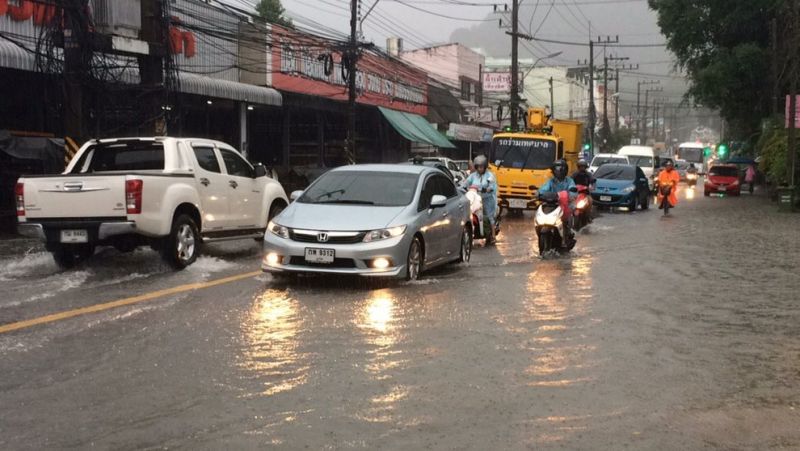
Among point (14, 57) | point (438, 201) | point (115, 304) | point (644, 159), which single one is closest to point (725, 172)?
point (644, 159)

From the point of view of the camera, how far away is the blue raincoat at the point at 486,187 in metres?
15.8

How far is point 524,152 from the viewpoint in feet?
82.5

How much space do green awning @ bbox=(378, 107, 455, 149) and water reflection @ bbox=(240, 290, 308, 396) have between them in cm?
3043

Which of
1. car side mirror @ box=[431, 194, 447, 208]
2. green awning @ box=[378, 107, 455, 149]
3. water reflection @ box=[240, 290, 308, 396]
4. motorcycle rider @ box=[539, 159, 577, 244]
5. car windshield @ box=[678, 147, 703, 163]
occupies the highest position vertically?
green awning @ box=[378, 107, 455, 149]

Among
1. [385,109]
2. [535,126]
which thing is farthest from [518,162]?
[385,109]

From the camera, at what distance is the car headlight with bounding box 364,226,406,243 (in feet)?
32.1

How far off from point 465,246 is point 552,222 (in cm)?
195

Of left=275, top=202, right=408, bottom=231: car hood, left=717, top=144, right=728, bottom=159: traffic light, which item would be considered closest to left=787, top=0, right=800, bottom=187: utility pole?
left=275, top=202, right=408, bottom=231: car hood

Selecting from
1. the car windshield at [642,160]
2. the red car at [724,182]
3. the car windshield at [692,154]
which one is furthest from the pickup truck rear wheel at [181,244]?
the car windshield at [692,154]

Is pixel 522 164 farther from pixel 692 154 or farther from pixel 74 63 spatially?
pixel 692 154

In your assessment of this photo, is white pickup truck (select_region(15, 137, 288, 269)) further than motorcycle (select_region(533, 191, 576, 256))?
No

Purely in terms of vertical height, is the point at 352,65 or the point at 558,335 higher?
the point at 352,65

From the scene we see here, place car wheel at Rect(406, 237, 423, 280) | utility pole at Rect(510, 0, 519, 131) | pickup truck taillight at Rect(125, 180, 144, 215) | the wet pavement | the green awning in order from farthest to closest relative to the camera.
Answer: the green awning, utility pole at Rect(510, 0, 519, 131), pickup truck taillight at Rect(125, 180, 144, 215), car wheel at Rect(406, 237, 423, 280), the wet pavement

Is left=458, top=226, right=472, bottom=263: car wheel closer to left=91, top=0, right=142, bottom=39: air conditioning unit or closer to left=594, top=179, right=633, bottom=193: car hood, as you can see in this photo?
left=91, top=0, right=142, bottom=39: air conditioning unit
